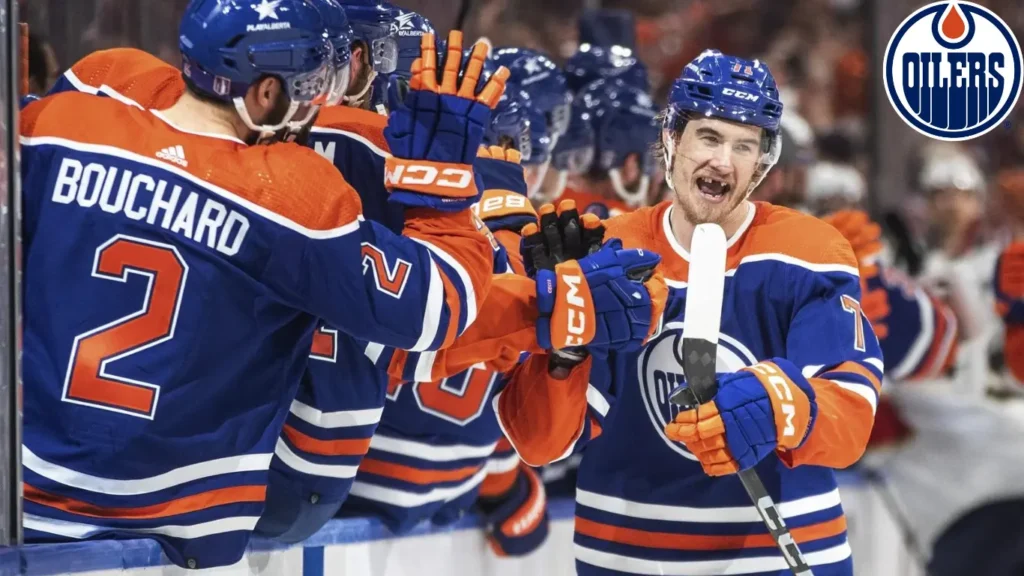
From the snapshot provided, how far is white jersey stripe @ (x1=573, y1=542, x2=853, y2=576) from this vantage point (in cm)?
245

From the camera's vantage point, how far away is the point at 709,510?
8.13 ft

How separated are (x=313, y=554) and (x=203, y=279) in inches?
32.3

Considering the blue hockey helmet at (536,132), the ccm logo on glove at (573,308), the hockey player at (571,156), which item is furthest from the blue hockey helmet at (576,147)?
the ccm logo on glove at (573,308)

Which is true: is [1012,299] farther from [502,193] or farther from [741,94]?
[741,94]

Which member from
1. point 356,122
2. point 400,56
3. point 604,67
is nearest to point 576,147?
point 604,67

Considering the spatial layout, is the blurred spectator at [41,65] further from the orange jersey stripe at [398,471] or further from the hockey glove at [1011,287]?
the hockey glove at [1011,287]

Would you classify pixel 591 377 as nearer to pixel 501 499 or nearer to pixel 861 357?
pixel 861 357

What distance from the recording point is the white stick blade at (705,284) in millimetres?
2191

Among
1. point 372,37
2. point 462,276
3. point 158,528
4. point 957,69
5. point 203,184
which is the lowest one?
point 158,528

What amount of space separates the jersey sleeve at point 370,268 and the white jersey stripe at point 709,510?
21.2 inches

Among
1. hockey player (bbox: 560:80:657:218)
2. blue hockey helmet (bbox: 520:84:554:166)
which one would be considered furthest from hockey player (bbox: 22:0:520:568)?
hockey player (bbox: 560:80:657:218)

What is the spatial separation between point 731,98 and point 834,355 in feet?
1.40

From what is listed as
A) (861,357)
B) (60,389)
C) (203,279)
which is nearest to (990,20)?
(861,357)

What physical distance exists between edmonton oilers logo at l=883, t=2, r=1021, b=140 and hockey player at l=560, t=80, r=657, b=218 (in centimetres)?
94
